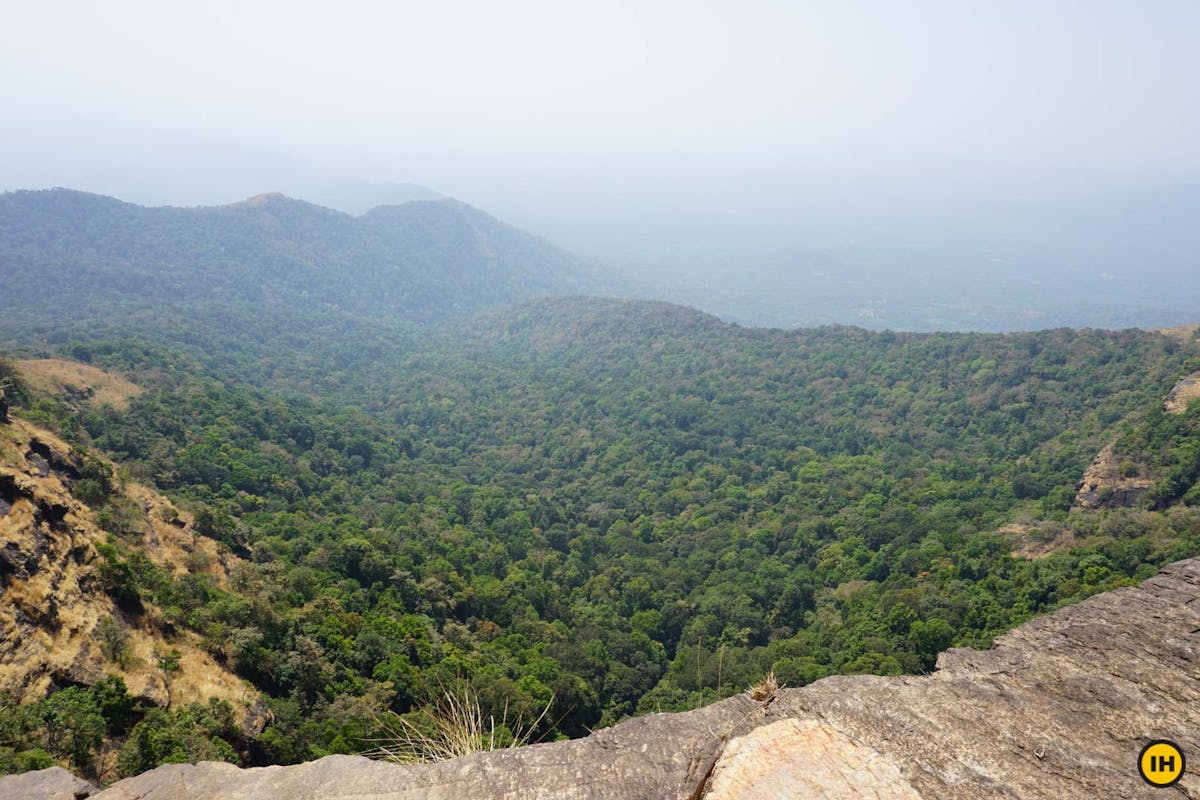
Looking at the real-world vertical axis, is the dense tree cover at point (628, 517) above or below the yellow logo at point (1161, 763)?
below

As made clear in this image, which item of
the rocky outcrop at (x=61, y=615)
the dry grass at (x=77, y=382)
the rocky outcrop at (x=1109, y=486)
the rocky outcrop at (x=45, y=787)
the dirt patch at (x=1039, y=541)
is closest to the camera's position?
the rocky outcrop at (x=45, y=787)

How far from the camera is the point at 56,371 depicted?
4322cm

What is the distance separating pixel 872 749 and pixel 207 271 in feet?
556

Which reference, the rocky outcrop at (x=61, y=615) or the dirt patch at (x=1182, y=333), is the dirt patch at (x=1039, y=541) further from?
the dirt patch at (x=1182, y=333)

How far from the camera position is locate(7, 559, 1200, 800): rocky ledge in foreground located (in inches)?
201

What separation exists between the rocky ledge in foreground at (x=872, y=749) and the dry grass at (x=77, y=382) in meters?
44.9

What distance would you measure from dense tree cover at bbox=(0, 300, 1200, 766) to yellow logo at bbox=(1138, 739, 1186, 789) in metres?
3.87

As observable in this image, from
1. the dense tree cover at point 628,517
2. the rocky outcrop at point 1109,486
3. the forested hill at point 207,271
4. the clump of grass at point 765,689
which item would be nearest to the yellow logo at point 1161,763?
the clump of grass at point 765,689

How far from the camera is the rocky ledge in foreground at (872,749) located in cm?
512

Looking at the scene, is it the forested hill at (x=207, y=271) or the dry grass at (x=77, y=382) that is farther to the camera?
the forested hill at (x=207, y=271)

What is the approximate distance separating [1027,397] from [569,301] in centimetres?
9985

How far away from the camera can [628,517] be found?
60906mm

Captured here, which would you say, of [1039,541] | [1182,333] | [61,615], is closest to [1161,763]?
[61,615]

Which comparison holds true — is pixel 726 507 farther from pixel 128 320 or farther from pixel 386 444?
pixel 128 320
